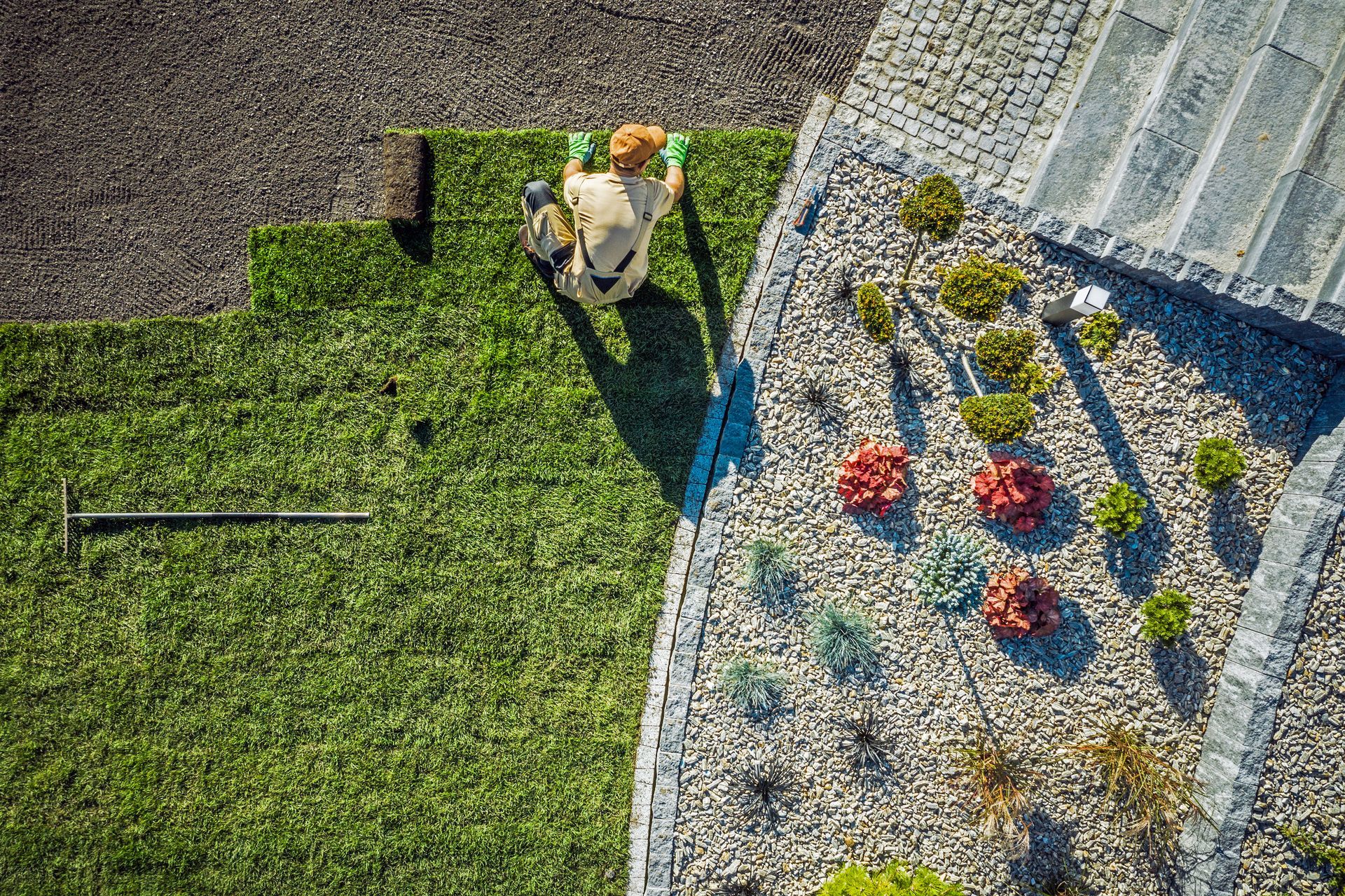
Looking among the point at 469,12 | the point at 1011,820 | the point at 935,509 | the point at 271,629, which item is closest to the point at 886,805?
the point at 1011,820

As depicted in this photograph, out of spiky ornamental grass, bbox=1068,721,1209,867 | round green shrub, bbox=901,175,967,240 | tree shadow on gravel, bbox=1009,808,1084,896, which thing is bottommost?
tree shadow on gravel, bbox=1009,808,1084,896

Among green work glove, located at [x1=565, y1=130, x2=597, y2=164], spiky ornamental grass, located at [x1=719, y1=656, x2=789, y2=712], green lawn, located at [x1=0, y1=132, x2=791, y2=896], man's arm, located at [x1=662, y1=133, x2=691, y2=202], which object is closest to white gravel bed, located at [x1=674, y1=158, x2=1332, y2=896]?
spiky ornamental grass, located at [x1=719, y1=656, x2=789, y2=712]

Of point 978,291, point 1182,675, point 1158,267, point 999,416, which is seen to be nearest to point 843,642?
point 999,416

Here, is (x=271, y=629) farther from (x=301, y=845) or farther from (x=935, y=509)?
(x=935, y=509)

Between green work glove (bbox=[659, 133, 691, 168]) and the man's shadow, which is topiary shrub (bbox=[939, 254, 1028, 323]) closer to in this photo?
the man's shadow

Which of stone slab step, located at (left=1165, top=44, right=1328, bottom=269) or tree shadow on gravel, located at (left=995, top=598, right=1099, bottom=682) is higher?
stone slab step, located at (left=1165, top=44, right=1328, bottom=269)

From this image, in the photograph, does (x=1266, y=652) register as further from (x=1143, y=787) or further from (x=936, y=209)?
(x=936, y=209)

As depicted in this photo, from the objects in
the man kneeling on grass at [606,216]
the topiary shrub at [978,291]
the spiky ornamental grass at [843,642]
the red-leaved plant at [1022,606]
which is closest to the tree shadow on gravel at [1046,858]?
the red-leaved plant at [1022,606]
